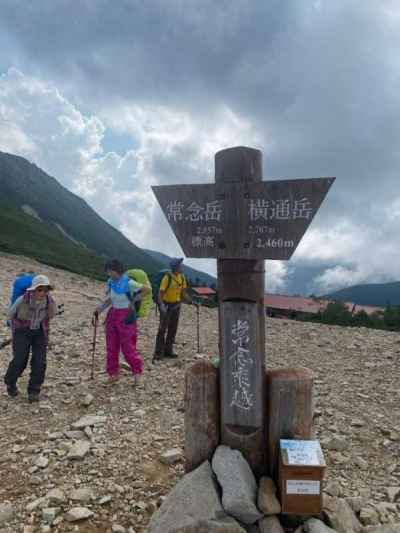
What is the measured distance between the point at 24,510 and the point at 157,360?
5.54 metres

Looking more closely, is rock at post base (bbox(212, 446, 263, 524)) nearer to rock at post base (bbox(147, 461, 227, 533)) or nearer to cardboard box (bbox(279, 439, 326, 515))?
rock at post base (bbox(147, 461, 227, 533))

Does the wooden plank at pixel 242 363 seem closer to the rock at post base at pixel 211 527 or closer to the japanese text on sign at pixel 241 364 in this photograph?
the japanese text on sign at pixel 241 364

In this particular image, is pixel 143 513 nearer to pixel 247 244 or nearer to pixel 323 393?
pixel 247 244

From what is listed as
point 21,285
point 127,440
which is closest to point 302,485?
point 127,440

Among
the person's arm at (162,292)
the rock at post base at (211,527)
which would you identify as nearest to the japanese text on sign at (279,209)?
the rock at post base at (211,527)

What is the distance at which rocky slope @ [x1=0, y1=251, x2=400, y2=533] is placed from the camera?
4.09 metres

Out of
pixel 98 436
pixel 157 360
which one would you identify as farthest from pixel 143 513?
pixel 157 360

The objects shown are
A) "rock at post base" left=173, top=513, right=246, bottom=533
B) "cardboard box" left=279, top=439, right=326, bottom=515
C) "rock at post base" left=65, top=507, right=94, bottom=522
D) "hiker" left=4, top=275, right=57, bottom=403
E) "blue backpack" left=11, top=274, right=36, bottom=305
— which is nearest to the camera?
"rock at post base" left=173, top=513, right=246, bottom=533

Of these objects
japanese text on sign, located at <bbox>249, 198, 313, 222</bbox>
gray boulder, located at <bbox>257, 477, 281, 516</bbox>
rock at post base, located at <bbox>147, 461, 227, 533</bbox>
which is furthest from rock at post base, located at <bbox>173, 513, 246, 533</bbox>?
japanese text on sign, located at <bbox>249, 198, 313, 222</bbox>

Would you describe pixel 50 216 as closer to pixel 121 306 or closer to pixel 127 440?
pixel 121 306

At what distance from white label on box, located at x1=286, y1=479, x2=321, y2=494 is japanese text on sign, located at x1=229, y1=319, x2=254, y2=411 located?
0.81 m

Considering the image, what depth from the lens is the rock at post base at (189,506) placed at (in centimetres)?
341

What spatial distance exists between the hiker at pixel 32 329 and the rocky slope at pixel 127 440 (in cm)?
40

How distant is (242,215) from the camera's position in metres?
3.89
